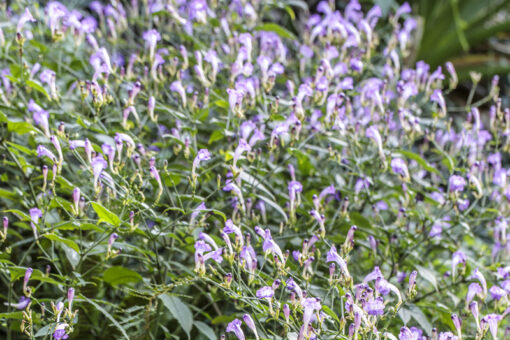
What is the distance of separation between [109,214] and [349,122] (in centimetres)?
136

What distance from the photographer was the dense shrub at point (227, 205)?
2207 mm

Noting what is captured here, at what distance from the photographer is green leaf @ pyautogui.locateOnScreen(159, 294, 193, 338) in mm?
2217

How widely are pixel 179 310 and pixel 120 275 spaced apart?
280 millimetres

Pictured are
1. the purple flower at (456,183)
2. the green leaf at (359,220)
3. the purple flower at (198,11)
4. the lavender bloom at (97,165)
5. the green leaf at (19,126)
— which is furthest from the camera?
the purple flower at (198,11)

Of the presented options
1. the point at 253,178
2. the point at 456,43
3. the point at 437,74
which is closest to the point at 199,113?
the point at 253,178

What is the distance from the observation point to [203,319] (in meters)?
2.91

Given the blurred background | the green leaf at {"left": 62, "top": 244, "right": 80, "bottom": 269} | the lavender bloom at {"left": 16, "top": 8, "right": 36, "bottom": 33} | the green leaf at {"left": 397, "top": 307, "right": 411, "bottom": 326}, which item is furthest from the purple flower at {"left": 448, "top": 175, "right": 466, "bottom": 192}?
the blurred background

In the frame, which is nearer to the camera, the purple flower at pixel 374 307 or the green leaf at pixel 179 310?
the purple flower at pixel 374 307

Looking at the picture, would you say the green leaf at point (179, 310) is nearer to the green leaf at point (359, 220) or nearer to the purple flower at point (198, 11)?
the green leaf at point (359, 220)

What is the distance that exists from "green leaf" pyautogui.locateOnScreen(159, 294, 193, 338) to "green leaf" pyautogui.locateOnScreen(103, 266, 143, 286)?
0.50 ft

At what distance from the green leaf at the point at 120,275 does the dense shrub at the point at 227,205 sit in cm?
1

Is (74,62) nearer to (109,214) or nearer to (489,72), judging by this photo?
(109,214)

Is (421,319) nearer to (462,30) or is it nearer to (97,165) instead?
(97,165)

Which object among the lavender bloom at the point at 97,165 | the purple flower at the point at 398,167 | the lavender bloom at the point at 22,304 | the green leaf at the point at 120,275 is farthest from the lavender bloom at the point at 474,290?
the lavender bloom at the point at 22,304
